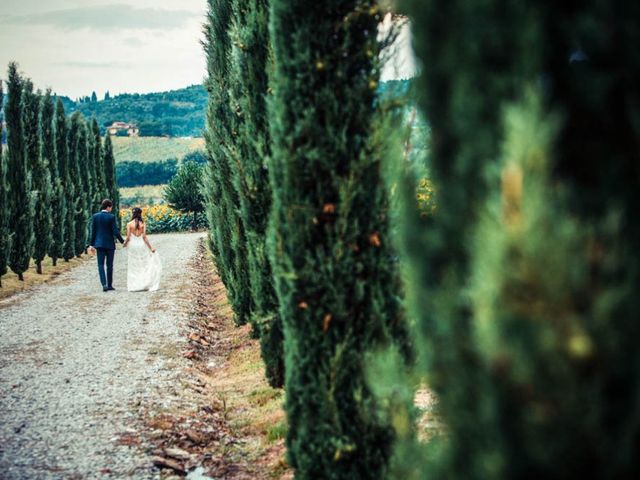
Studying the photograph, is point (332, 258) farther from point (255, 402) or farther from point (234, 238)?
point (234, 238)

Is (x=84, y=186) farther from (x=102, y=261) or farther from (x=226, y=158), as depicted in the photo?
(x=226, y=158)

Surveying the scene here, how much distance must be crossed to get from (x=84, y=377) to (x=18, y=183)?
40.3 feet

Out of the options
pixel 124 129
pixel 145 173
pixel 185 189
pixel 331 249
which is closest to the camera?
pixel 331 249

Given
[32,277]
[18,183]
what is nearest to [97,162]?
[18,183]

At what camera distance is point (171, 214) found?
4191 centimetres

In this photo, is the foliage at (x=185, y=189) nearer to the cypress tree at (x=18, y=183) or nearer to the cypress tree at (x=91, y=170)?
the cypress tree at (x=91, y=170)

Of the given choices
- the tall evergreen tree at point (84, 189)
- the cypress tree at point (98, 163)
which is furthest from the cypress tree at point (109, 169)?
the tall evergreen tree at point (84, 189)

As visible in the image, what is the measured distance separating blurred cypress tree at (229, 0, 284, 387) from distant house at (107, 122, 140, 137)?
112m

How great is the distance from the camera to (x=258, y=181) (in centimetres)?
644

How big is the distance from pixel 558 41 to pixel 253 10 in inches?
204

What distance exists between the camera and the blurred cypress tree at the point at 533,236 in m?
1.33

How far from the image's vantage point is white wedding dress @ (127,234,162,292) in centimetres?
1487

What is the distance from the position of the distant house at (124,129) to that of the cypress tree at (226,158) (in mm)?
107285

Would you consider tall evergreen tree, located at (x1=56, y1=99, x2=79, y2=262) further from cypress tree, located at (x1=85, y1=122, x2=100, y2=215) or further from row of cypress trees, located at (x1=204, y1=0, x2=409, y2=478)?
row of cypress trees, located at (x1=204, y1=0, x2=409, y2=478)
